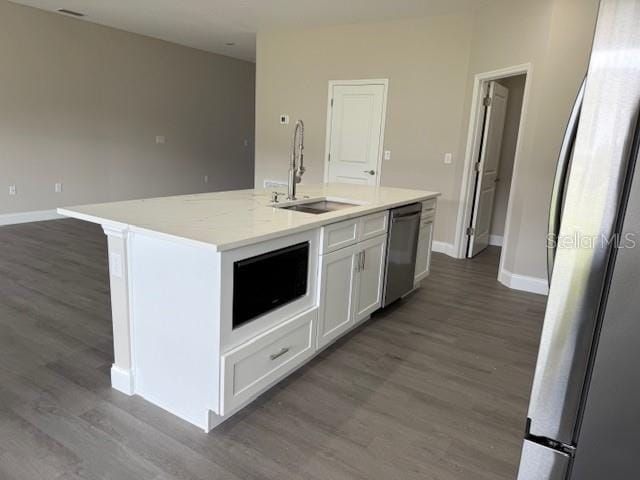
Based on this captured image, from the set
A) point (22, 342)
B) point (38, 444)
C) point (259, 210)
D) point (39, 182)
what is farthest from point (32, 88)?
point (38, 444)

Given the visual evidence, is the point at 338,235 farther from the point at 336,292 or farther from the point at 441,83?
the point at 441,83

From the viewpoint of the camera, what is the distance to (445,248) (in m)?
5.57

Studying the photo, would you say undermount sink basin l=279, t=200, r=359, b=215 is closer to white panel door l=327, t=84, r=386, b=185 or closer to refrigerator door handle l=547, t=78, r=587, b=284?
refrigerator door handle l=547, t=78, r=587, b=284

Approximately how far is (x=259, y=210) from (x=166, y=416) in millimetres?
1184

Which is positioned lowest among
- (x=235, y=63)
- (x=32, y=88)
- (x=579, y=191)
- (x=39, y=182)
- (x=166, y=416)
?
(x=166, y=416)

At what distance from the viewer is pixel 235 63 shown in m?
8.87

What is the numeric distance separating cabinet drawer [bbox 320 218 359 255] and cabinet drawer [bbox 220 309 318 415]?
0.38 metres

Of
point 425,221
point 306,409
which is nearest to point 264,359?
point 306,409

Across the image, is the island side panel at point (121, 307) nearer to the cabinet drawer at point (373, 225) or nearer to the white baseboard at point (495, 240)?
the cabinet drawer at point (373, 225)

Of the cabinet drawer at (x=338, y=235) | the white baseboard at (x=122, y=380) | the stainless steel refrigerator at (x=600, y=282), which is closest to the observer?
the stainless steel refrigerator at (x=600, y=282)

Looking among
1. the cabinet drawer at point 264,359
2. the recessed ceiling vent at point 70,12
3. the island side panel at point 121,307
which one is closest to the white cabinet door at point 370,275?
the cabinet drawer at point 264,359

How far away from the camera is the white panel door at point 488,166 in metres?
5.14

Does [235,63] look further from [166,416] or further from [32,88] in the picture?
[166,416]

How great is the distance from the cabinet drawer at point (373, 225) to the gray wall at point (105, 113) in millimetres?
5261
